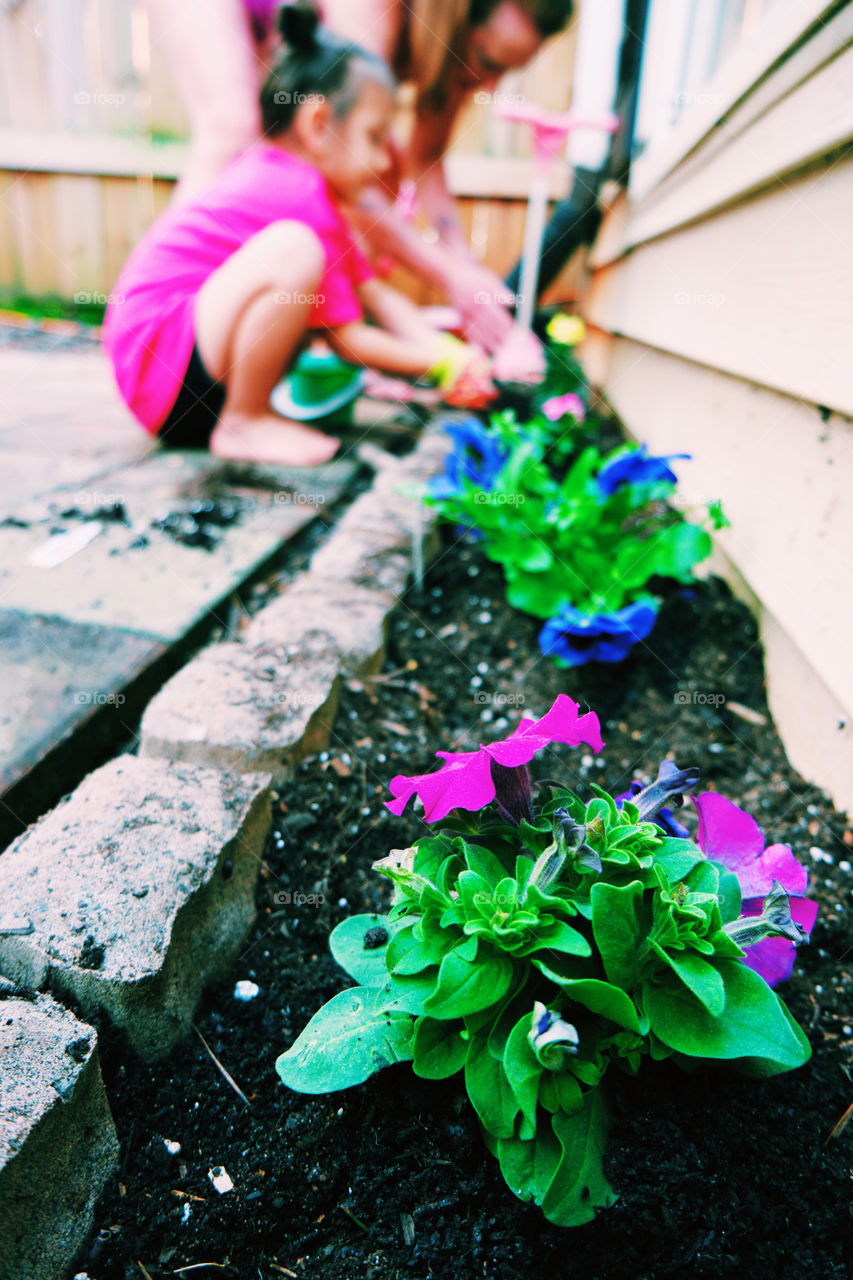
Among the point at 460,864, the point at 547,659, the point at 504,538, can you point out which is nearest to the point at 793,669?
the point at 547,659

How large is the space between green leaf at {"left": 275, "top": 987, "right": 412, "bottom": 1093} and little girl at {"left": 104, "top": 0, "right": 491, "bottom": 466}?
193cm

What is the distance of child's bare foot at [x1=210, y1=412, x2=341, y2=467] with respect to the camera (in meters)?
2.45

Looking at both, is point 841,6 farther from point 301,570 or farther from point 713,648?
point 301,570

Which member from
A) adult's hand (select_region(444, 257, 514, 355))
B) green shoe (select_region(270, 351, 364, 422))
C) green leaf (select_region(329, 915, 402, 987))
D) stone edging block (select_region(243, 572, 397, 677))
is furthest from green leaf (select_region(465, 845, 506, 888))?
adult's hand (select_region(444, 257, 514, 355))

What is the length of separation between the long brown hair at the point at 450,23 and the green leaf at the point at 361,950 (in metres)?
3.95

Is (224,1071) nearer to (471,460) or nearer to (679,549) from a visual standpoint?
(679,549)

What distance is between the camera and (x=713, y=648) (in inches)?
61.4

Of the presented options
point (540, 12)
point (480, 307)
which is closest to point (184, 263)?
point (480, 307)

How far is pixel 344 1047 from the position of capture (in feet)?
2.48

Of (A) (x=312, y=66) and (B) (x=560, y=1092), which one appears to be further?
(A) (x=312, y=66)

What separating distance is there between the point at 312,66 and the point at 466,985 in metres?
2.93

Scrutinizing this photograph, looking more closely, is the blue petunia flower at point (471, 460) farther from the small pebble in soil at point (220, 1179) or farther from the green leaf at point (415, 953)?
the small pebble in soil at point (220, 1179)

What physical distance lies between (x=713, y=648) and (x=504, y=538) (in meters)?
0.47

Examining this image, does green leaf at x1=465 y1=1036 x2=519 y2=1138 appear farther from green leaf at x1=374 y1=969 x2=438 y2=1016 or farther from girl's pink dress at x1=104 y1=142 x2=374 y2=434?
girl's pink dress at x1=104 y1=142 x2=374 y2=434
